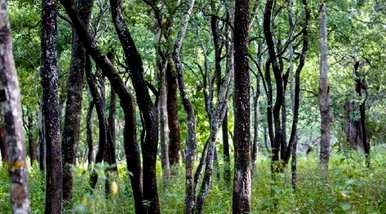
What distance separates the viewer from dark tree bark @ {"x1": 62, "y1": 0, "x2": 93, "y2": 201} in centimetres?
1061

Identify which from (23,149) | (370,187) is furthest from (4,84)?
(370,187)

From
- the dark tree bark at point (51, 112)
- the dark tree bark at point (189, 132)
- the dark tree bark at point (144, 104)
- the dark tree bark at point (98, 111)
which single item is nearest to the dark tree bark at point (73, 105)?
the dark tree bark at point (144, 104)

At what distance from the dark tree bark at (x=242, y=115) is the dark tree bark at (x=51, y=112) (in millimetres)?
2814

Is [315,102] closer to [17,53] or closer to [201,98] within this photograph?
→ [201,98]

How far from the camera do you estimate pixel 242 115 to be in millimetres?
8469

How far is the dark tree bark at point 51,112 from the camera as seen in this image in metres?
8.78

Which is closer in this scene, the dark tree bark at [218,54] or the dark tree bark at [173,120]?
the dark tree bark at [218,54]

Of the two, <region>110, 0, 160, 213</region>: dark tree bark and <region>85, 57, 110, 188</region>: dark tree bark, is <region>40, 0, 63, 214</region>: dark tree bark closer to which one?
<region>110, 0, 160, 213</region>: dark tree bark

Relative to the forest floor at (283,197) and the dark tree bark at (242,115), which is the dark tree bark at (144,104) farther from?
the dark tree bark at (242,115)

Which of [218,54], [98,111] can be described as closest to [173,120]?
[98,111]

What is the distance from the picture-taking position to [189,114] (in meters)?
11.4

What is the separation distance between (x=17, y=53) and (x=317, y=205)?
48.8 feet

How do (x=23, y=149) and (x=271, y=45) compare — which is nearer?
(x=23, y=149)

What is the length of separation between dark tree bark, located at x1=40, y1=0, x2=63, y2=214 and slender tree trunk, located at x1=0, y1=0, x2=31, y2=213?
10.7ft
